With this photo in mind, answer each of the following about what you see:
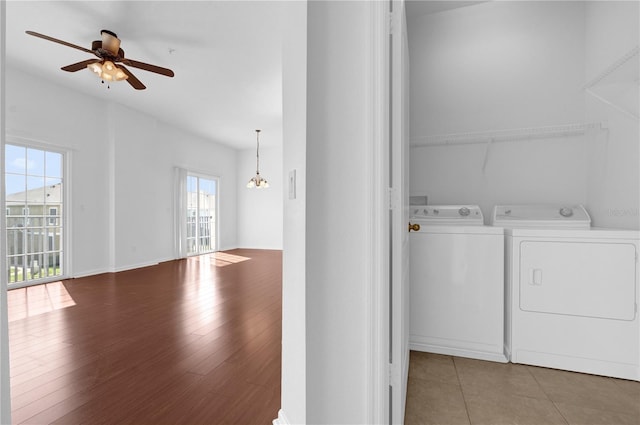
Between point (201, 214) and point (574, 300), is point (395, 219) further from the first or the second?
point (201, 214)

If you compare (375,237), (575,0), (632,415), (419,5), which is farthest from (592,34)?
(375,237)

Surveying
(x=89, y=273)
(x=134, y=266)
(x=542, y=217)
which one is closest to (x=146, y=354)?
(x=542, y=217)

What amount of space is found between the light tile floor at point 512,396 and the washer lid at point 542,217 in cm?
99

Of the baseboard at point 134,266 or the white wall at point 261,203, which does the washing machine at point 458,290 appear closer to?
the baseboard at point 134,266

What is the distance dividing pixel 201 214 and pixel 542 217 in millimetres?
7101

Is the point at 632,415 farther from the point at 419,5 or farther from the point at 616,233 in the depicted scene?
the point at 419,5

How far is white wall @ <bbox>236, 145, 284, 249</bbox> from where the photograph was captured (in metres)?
8.42

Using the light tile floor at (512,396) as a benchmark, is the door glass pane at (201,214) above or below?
above

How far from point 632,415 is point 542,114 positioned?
2.24 meters

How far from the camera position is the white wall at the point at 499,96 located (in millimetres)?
2607

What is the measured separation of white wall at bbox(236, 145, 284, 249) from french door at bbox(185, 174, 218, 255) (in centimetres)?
93

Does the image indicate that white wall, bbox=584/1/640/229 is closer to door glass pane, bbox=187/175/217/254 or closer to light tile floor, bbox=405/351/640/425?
light tile floor, bbox=405/351/640/425

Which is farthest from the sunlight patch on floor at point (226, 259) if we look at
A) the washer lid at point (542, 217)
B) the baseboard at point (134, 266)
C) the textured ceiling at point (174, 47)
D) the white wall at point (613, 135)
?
the white wall at point (613, 135)

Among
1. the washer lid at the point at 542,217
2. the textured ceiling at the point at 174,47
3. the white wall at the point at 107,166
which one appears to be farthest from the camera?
the white wall at the point at 107,166
